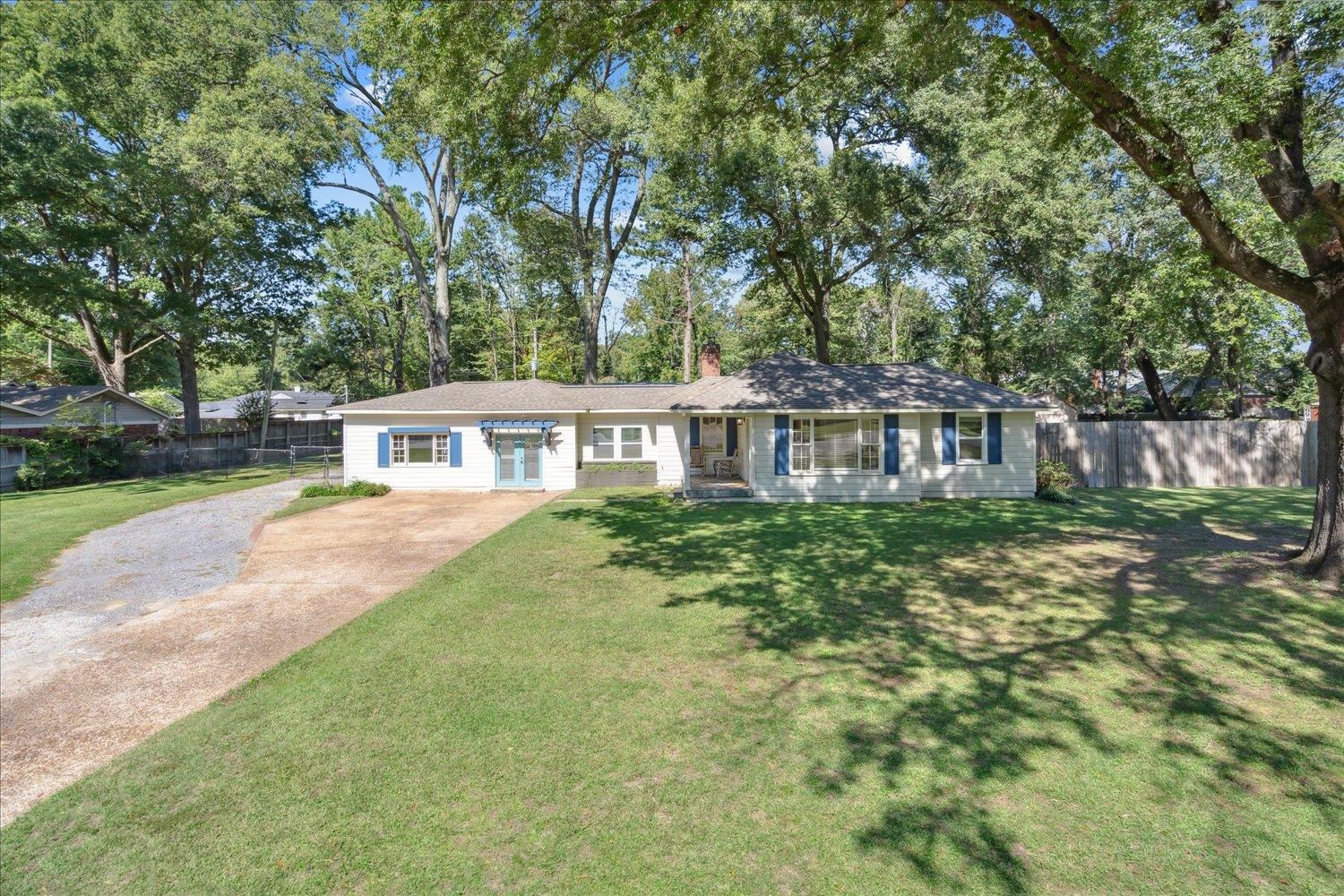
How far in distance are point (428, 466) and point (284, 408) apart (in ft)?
94.3

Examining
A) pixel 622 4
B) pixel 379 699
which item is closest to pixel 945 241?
pixel 622 4

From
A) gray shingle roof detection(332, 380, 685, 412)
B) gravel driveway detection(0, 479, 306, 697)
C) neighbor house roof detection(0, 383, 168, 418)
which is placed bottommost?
gravel driveway detection(0, 479, 306, 697)

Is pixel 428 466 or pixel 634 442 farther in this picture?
pixel 634 442

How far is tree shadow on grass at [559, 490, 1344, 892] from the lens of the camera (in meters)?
3.93

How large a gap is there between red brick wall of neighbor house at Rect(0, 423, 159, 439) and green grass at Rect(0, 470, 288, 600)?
3.41 meters

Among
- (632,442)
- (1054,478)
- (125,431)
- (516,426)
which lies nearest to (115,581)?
(516,426)

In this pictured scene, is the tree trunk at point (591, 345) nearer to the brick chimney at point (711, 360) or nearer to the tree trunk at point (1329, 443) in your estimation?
the brick chimney at point (711, 360)

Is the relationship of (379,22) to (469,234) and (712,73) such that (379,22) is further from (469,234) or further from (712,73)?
(469,234)

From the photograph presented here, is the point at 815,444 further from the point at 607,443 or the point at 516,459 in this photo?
the point at 516,459

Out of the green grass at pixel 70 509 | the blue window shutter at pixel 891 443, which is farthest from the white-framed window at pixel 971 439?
the green grass at pixel 70 509

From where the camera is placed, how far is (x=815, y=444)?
1608cm

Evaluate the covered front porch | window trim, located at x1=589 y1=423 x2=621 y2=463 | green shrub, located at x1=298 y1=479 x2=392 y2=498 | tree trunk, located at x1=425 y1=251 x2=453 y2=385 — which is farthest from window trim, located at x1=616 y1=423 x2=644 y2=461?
tree trunk, located at x1=425 y1=251 x2=453 y2=385

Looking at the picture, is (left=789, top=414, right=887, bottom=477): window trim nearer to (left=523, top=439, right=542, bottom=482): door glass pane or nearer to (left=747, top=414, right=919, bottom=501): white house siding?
(left=747, top=414, right=919, bottom=501): white house siding

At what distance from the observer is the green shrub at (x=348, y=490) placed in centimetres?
1755
